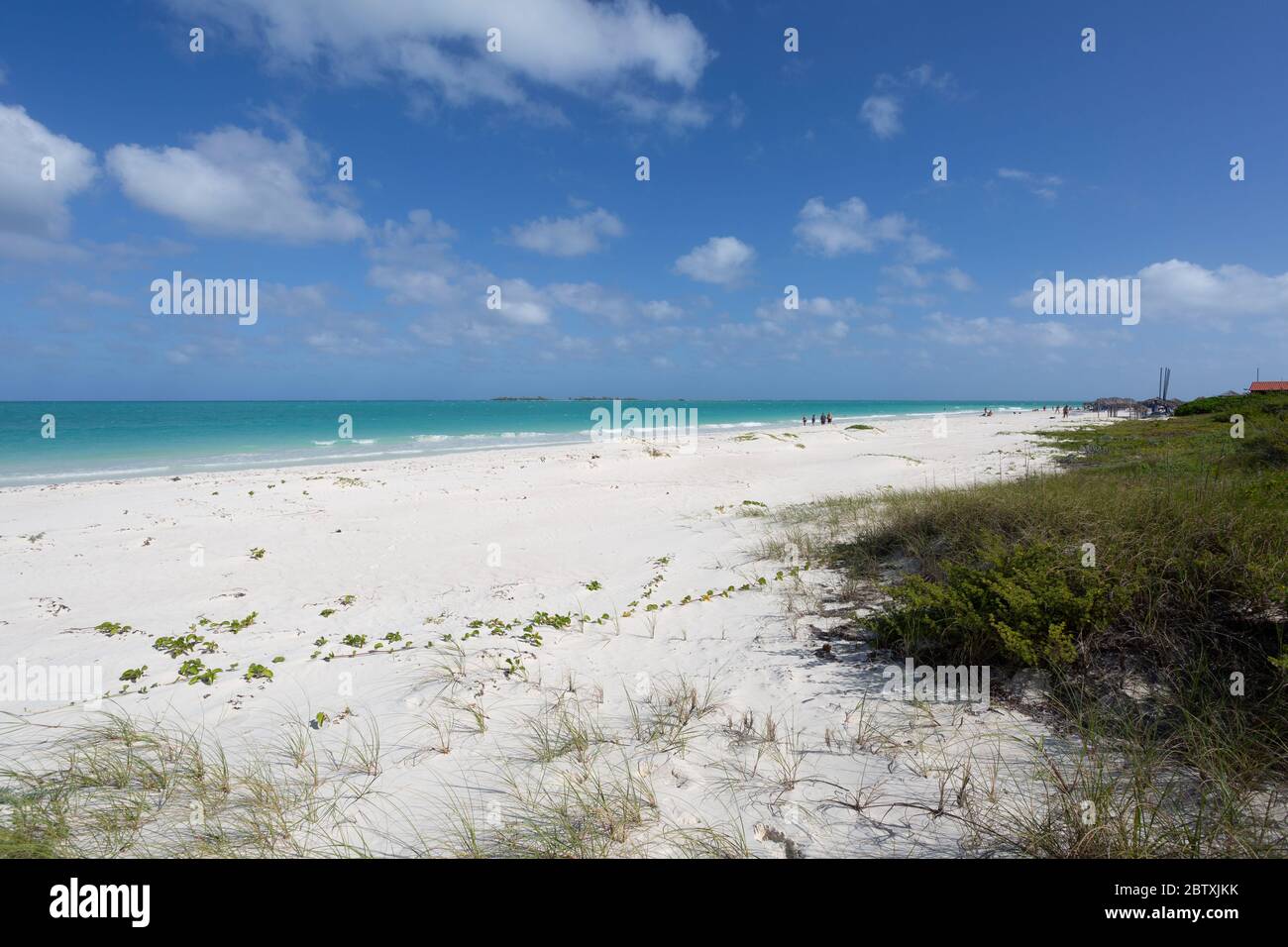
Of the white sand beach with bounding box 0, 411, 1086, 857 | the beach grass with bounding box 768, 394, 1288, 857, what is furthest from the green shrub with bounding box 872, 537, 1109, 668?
the white sand beach with bounding box 0, 411, 1086, 857

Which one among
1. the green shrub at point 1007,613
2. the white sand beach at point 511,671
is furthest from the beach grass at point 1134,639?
the white sand beach at point 511,671

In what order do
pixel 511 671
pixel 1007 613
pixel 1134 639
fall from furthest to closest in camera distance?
1. pixel 511 671
2. pixel 1007 613
3. pixel 1134 639

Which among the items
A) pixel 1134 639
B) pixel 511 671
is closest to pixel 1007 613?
pixel 1134 639

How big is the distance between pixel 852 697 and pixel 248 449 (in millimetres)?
37786

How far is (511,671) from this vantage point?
4.91 m

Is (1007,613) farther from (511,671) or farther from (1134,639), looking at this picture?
(511,671)

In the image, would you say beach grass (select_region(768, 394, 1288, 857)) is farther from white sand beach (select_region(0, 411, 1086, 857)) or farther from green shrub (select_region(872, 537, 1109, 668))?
white sand beach (select_region(0, 411, 1086, 857))

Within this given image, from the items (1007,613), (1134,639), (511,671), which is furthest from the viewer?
(511,671)

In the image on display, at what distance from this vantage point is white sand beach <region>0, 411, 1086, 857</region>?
3.05 meters

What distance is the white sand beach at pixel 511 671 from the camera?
305 centimetres

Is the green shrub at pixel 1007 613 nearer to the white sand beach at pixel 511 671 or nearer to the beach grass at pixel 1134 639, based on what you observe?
the beach grass at pixel 1134 639
